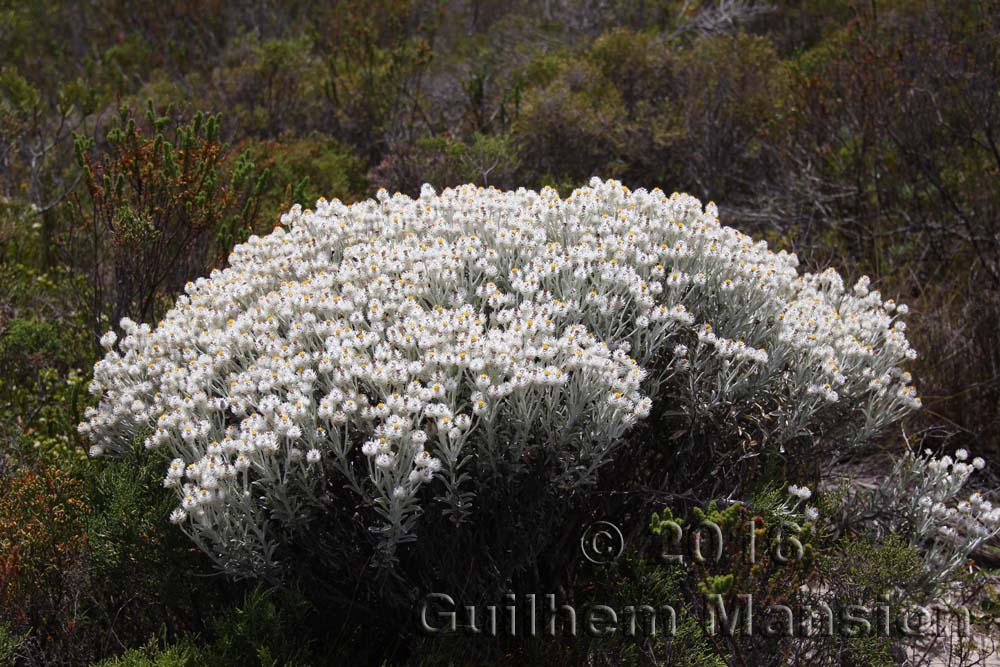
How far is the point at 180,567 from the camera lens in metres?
3.12

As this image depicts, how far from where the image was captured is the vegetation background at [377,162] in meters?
3.31

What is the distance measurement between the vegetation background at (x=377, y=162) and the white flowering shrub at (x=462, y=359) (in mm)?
394

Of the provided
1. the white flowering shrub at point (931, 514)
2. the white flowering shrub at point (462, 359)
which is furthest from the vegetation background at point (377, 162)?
the white flowering shrub at point (931, 514)

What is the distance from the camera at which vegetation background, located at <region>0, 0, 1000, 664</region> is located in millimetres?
3309

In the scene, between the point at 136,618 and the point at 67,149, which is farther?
the point at 67,149

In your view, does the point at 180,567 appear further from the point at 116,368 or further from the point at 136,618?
the point at 116,368

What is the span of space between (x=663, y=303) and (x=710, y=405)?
46 centimetres

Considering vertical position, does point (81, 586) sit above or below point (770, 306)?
below

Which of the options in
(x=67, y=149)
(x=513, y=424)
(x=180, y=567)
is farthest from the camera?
(x=67, y=149)

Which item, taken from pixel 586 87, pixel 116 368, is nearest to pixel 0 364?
pixel 116 368

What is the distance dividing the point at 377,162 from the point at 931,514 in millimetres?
6257

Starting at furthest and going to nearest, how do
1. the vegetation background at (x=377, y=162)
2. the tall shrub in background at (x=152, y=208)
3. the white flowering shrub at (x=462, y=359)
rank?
1. the tall shrub in background at (x=152, y=208)
2. the vegetation background at (x=377, y=162)
3. the white flowering shrub at (x=462, y=359)

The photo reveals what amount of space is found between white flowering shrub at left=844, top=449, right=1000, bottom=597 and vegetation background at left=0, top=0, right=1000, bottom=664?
85 cm

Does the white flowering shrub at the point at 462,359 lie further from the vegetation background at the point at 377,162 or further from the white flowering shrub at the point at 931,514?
the vegetation background at the point at 377,162
